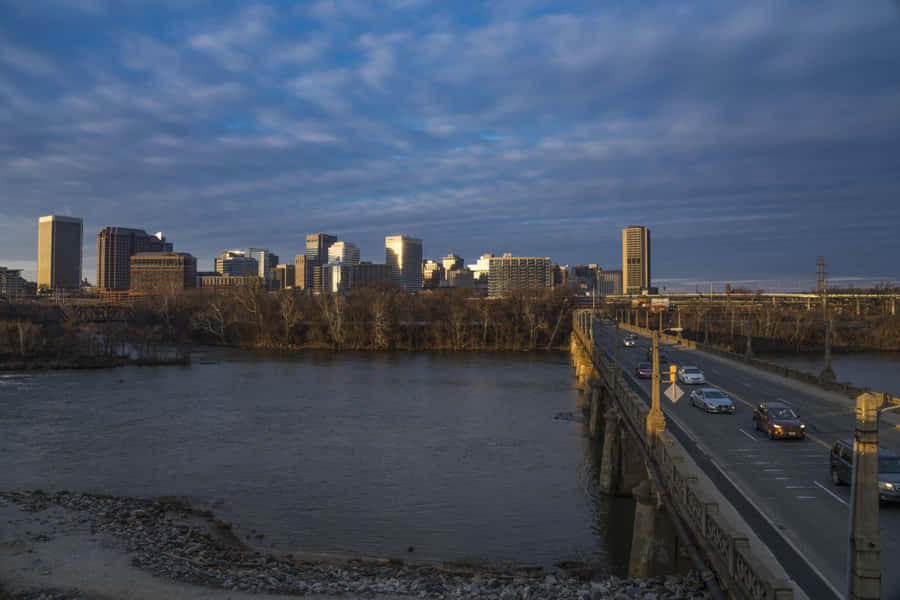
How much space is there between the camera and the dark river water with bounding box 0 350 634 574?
23.9 m

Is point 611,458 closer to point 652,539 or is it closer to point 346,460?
point 652,539

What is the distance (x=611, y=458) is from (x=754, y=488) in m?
11.0

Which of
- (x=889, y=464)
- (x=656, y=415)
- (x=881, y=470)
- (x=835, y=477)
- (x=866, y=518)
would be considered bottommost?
(x=835, y=477)

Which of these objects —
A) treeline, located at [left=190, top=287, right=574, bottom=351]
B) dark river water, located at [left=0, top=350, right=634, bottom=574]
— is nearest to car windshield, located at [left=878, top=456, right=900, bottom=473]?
dark river water, located at [left=0, top=350, right=634, bottom=574]

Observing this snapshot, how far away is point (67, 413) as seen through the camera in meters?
47.1

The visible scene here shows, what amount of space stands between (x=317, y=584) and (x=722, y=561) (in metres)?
11.1

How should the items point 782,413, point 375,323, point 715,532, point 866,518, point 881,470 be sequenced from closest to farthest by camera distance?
point 866,518, point 715,532, point 881,470, point 782,413, point 375,323

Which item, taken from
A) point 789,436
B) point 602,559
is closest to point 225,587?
point 602,559

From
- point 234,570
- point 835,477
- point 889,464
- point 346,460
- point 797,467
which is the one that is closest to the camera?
point 889,464

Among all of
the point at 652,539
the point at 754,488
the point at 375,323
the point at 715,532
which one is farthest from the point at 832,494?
the point at 375,323

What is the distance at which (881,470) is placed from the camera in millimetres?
16781

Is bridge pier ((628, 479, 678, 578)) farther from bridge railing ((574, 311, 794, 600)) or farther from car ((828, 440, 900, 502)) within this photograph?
car ((828, 440, 900, 502))

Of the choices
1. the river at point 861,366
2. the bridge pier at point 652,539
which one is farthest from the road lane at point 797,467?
the river at point 861,366

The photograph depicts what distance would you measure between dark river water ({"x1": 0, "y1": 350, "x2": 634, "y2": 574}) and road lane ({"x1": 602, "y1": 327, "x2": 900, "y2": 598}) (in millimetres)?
4801
